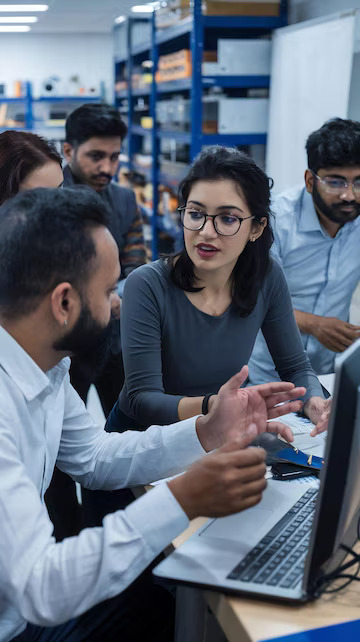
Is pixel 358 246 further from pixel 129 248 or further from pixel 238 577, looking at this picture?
pixel 238 577

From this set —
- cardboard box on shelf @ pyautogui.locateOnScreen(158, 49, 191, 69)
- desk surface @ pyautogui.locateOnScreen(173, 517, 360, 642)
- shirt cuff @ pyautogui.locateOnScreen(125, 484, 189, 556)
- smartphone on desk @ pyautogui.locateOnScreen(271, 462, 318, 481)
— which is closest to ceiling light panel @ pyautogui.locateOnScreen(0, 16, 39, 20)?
cardboard box on shelf @ pyautogui.locateOnScreen(158, 49, 191, 69)

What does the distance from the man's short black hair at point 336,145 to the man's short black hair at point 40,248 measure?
1428mm

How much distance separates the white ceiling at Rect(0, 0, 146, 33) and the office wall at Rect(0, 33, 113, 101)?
1.21 feet

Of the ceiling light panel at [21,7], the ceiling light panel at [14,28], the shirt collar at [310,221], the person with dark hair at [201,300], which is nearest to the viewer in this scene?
the person with dark hair at [201,300]

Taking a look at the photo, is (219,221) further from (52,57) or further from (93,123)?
(52,57)

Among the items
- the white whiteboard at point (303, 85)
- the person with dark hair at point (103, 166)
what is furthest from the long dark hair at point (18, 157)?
the white whiteboard at point (303, 85)

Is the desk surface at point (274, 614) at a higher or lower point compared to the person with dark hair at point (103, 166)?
lower

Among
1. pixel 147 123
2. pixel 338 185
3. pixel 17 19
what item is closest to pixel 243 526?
pixel 338 185

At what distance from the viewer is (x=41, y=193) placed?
1.08m

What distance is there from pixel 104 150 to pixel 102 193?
186 mm

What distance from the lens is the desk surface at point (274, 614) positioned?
35.5 inches

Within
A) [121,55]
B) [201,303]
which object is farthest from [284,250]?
[121,55]

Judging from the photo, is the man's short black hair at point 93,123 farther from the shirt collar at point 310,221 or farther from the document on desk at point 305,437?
the document on desk at point 305,437

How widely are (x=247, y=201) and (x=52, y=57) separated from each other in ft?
31.0
